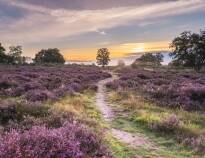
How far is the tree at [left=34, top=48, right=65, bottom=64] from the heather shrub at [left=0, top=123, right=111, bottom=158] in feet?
426

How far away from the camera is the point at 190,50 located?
3479 inches

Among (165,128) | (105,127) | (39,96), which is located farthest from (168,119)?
(39,96)

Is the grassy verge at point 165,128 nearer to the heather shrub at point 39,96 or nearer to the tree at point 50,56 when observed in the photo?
the heather shrub at point 39,96

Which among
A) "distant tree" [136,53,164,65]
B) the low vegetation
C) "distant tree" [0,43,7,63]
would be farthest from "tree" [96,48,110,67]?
the low vegetation

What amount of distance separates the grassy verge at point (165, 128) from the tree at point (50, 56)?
12049 centimetres

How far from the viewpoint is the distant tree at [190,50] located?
282 feet

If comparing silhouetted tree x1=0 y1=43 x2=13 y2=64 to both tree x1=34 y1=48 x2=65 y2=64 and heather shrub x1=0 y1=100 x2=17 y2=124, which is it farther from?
heather shrub x1=0 y1=100 x2=17 y2=124

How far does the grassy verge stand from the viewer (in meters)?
11.0

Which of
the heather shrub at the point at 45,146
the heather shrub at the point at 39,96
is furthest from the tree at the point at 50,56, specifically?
the heather shrub at the point at 45,146

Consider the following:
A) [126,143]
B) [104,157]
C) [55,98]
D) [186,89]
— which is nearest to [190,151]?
[126,143]

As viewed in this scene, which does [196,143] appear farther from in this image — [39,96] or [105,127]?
[39,96]

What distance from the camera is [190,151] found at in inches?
433

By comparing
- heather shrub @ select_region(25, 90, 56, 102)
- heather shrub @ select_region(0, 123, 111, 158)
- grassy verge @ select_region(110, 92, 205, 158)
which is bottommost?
grassy verge @ select_region(110, 92, 205, 158)

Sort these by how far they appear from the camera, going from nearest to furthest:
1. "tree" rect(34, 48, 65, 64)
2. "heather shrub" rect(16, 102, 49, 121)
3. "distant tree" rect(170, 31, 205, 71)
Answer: "heather shrub" rect(16, 102, 49, 121)
"distant tree" rect(170, 31, 205, 71)
"tree" rect(34, 48, 65, 64)
